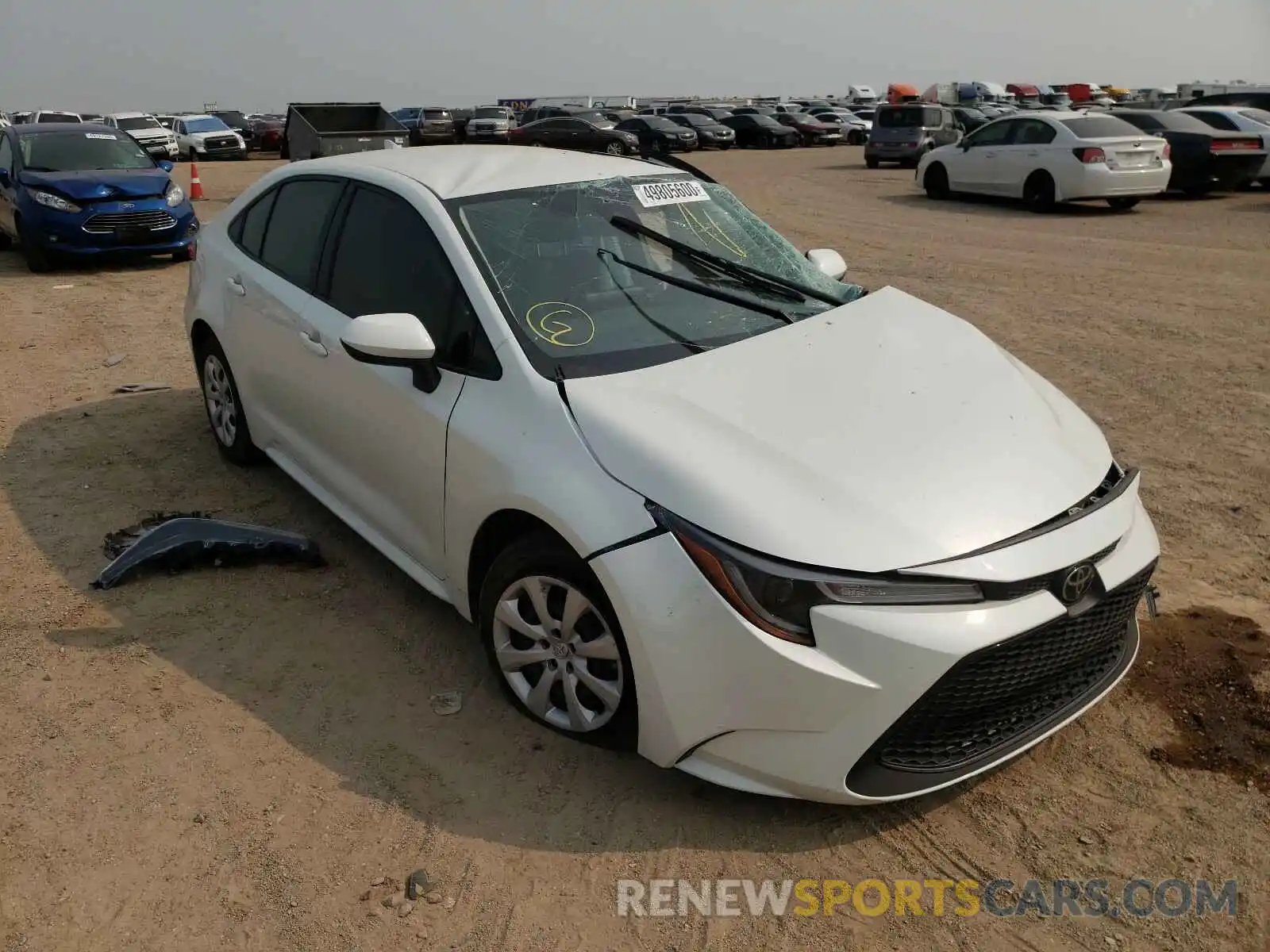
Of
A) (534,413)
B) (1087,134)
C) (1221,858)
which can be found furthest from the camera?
(1087,134)

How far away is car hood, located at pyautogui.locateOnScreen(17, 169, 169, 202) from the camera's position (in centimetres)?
1169

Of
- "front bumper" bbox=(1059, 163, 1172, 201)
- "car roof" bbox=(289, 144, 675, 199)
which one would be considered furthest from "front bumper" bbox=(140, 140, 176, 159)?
"car roof" bbox=(289, 144, 675, 199)

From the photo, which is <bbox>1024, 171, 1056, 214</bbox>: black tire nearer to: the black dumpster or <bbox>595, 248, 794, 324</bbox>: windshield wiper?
the black dumpster

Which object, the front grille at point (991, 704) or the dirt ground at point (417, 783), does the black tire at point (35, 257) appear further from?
the front grille at point (991, 704)

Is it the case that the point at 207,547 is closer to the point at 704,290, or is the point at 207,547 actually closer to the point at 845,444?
the point at 704,290

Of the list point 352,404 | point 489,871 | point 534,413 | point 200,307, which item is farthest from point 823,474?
point 200,307

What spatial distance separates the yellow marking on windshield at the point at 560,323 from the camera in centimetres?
343

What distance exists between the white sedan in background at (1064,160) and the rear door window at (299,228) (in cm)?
1395

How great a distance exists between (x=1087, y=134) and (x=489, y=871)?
16111 millimetres

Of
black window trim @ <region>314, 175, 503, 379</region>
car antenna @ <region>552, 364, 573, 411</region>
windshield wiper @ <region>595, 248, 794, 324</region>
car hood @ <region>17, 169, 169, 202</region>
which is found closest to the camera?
car antenna @ <region>552, 364, 573, 411</region>

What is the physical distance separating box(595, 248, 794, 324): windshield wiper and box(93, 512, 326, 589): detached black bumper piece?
1.90 metres

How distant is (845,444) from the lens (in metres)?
2.98

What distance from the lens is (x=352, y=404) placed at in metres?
4.00

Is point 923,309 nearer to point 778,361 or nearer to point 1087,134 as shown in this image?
point 778,361
